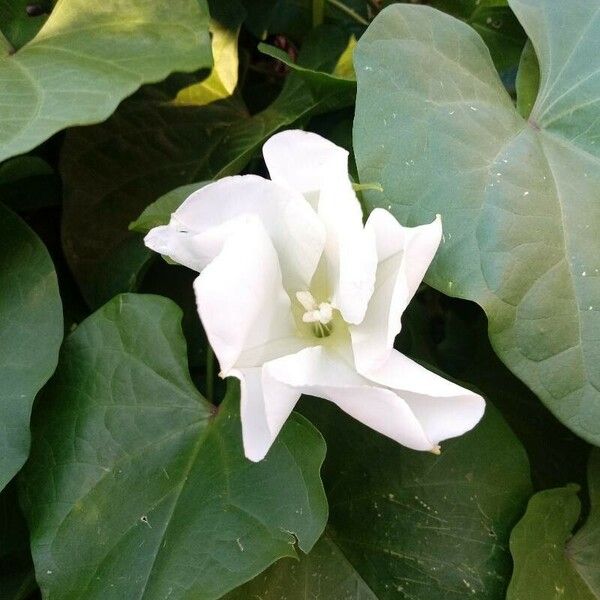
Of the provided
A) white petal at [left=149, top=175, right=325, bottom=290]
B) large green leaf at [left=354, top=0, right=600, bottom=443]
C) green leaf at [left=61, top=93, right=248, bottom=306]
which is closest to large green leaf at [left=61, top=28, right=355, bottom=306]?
green leaf at [left=61, top=93, right=248, bottom=306]

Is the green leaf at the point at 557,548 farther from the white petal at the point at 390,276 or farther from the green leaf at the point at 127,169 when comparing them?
the green leaf at the point at 127,169

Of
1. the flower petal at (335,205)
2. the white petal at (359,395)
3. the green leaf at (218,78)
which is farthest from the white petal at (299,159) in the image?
the green leaf at (218,78)

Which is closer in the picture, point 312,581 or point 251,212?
point 251,212

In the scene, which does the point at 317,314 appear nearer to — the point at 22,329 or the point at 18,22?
the point at 22,329

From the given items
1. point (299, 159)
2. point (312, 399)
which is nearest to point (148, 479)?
point (312, 399)

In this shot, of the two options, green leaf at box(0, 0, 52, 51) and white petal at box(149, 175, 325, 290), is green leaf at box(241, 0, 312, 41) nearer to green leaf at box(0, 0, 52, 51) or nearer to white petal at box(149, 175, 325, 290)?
green leaf at box(0, 0, 52, 51)
